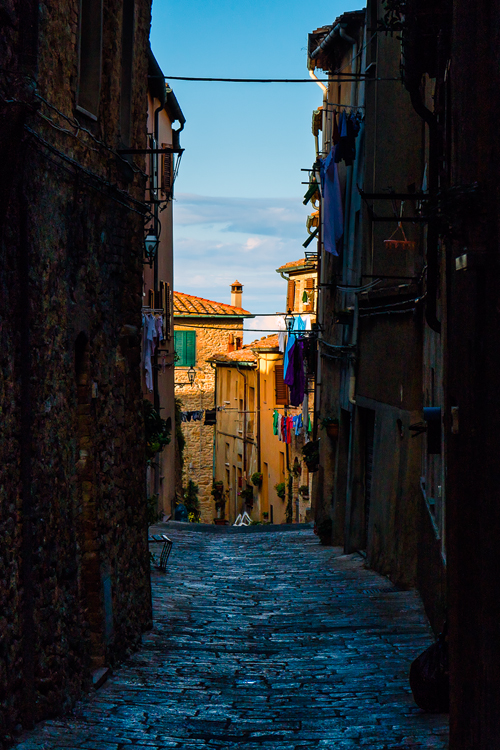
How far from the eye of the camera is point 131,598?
1024 cm

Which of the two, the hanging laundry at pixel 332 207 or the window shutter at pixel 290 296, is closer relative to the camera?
the hanging laundry at pixel 332 207

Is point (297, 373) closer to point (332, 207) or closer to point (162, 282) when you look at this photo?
point (162, 282)

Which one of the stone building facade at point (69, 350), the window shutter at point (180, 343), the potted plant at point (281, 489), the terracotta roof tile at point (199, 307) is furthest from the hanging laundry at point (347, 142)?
the terracotta roof tile at point (199, 307)

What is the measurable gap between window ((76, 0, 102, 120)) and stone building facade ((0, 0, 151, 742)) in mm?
15

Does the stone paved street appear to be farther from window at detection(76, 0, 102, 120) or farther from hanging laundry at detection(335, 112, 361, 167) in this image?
hanging laundry at detection(335, 112, 361, 167)

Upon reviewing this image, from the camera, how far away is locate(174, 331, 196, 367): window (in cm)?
4041

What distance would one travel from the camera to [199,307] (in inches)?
1775

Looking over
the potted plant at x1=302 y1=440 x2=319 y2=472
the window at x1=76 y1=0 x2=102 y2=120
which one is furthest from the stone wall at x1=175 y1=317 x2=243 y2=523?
the window at x1=76 y1=0 x2=102 y2=120

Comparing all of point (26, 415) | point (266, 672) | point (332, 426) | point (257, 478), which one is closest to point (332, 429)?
point (332, 426)

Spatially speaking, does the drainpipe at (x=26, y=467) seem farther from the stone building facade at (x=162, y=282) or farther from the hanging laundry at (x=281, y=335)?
the hanging laundry at (x=281, y=335)

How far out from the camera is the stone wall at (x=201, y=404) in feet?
150

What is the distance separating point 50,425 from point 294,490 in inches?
1024

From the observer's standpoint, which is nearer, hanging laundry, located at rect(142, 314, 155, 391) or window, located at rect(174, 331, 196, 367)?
hanging laundry, located at rect(142, 314, 155, 391)

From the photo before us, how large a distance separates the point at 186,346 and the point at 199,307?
16.3ft
